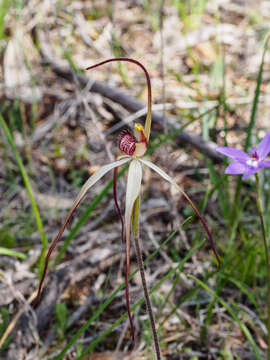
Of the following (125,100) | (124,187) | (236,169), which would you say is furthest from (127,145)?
(125,100)

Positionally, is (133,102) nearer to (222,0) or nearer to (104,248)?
(104,248)

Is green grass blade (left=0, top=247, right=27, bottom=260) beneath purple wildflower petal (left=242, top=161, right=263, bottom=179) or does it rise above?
beneath

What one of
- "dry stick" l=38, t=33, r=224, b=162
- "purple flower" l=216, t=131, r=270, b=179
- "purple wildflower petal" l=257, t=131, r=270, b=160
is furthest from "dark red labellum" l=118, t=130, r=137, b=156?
"dry stick" l=38, t=33, r=224, b=162

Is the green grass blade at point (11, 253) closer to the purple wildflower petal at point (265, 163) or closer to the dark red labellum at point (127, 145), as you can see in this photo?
the dark red labellum at point (127, 145)

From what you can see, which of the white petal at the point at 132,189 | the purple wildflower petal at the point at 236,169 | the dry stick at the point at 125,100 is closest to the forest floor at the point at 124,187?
the dry stick at the point at 125,100

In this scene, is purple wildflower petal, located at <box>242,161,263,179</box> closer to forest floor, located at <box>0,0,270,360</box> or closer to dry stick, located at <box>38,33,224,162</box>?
forest floor, located at <box>0,0,270,360</box>

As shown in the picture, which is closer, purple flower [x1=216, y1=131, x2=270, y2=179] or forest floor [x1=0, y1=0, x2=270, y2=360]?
purple flower [x1=216, y1=131, x2=270, y2=179]

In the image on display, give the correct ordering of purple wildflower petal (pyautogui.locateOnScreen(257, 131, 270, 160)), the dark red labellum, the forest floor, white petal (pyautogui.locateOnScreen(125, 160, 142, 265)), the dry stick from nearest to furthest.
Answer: white petal (pyautogui.locateOnScreen(125, 160, 142, 265))
the dark red labellum
purple wildflower petal (pyautogui.locateOnScreen(257, 131, 270, 160))
the forest floor
the dry stick
